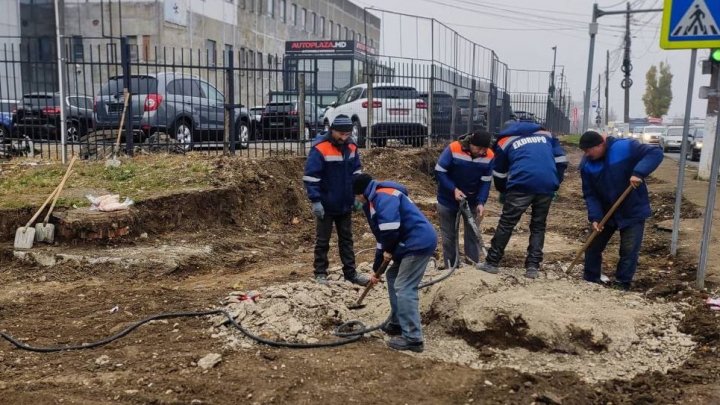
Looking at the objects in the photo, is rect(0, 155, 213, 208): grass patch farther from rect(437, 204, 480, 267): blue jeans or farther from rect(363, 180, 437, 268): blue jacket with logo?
rect(363, 180, 437, 268): blue jacket with logo

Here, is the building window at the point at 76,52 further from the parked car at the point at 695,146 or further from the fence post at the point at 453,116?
the parked car at the point at 695,146

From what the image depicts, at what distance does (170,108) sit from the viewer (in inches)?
466

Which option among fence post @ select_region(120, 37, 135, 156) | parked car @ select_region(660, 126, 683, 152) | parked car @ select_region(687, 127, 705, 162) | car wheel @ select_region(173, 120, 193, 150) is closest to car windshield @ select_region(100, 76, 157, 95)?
fence post @ select_region(120, 37, 135, 156)

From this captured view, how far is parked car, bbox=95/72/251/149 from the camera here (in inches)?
441

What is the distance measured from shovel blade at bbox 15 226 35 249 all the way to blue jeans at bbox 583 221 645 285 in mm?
6339

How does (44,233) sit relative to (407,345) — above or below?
above

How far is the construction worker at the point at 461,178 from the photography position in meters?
6.57

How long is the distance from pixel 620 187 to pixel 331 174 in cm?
287

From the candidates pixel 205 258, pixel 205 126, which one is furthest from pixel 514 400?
pixel 205 126

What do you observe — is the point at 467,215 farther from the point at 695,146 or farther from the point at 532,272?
the point at 695,146

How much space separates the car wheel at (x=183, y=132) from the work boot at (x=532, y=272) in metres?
7.08

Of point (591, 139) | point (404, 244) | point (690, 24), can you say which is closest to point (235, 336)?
point (404, 244)

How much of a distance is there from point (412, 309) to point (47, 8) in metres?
36.0

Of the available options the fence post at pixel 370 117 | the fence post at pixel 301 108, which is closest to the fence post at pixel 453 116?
the fence post at pixel 370 117
